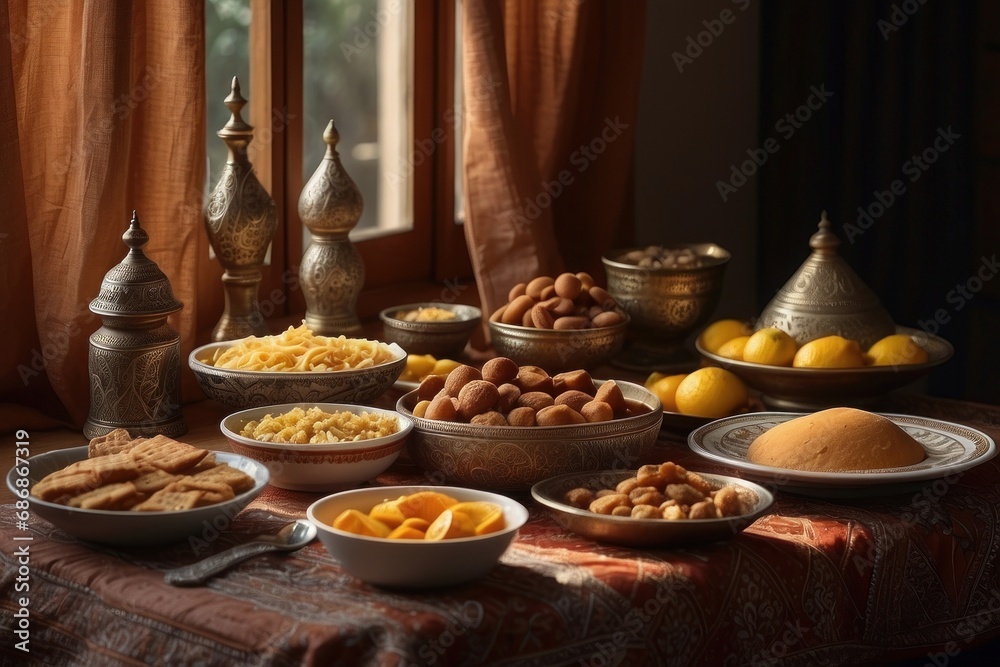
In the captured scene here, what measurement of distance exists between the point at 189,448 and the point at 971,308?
240 cm

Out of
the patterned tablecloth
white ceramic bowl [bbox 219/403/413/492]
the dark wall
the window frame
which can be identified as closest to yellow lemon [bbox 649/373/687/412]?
the patterned tablecloth

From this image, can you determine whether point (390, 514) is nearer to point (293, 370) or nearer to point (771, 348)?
point (293, 370)

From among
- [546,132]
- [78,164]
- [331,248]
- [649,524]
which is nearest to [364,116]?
[546,132]

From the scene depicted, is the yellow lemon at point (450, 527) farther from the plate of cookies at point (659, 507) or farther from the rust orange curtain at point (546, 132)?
the rust orange curtain at point (546, 132)

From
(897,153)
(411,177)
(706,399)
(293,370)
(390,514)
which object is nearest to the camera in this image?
(390,514)

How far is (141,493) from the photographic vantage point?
1306 millimetres

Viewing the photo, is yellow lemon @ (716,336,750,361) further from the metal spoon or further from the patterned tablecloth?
the metal spoon

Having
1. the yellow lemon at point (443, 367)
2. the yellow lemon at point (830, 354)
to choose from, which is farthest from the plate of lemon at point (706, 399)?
the yellow lemon at point (443, 367)

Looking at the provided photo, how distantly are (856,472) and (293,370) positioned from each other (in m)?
0.75

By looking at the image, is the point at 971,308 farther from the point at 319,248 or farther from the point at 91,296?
the point at 91,296

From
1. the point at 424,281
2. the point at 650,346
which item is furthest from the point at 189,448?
the point at 424,281

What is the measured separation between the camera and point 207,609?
117 cm

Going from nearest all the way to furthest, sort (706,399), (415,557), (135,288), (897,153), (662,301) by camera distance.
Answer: (415,557), (135,288), (706,399), (662,301), (897,153)

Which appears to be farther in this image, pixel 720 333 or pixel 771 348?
pixel 720 333
